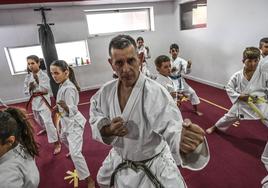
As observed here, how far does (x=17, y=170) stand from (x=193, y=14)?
588 centimetres

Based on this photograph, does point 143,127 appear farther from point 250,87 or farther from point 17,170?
point 250,87

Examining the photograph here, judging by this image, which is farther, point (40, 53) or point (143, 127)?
point (40, 53)

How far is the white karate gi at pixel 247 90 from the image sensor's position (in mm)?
2412

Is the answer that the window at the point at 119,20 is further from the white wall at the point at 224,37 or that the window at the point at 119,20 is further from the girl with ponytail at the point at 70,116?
the girl with ponytail at the point at 70,116

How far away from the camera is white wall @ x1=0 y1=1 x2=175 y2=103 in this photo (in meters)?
5.27

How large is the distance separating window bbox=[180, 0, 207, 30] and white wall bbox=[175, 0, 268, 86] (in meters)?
0.18

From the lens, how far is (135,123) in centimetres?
106

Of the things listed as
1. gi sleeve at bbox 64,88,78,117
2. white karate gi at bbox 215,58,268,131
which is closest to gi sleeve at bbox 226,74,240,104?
white karate gi at bbox 215,58,268,131

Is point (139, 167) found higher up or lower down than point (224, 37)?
lower down

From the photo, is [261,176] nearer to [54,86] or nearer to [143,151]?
[143,151]

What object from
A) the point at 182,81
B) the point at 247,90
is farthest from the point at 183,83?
the point at 247,90

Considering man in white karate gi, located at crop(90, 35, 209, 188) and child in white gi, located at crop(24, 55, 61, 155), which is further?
child in white gi, located at crop(24, 55, 61, 155)

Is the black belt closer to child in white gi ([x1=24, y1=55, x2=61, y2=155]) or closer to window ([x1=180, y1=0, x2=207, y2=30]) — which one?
child in white gi ([x1=24, y1=55, x2=61, y2=155])

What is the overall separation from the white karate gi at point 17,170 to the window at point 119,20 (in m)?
5.37
